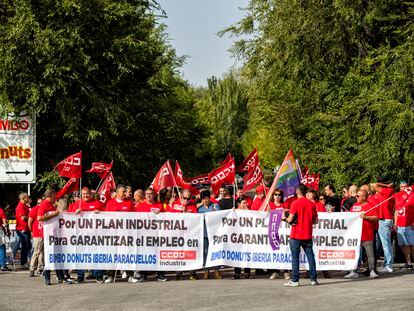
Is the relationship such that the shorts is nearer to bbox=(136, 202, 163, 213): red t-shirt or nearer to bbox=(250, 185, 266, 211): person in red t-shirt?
bbox=(250, 185, 266, 211): person in red t-shirt

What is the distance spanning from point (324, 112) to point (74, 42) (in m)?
8.66

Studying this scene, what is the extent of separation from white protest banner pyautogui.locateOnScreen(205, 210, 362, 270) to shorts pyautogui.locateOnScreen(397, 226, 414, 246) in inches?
87.9

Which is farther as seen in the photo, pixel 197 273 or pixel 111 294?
pixel 197 273

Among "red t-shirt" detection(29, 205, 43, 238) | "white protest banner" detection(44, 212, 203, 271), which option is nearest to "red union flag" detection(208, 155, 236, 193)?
"white protest banner" detection(44, 212, 203, 271)

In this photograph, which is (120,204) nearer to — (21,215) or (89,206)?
(89,206)

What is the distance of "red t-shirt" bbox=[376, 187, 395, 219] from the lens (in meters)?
18.7

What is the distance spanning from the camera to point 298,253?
16.4 m

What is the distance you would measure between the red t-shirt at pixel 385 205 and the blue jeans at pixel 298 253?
2.64 metres

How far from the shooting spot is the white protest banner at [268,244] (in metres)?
17.9

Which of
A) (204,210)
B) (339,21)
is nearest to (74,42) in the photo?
(339,21)

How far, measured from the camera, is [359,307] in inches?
530

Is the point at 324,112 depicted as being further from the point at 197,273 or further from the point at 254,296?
the point at 254,296

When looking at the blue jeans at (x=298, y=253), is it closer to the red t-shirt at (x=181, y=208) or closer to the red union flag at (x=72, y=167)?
the red t-shirt at (x=181, y=208)

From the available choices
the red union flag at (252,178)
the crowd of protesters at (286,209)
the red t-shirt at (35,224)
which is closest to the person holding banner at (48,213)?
the crowd of protesters at (286,209)
